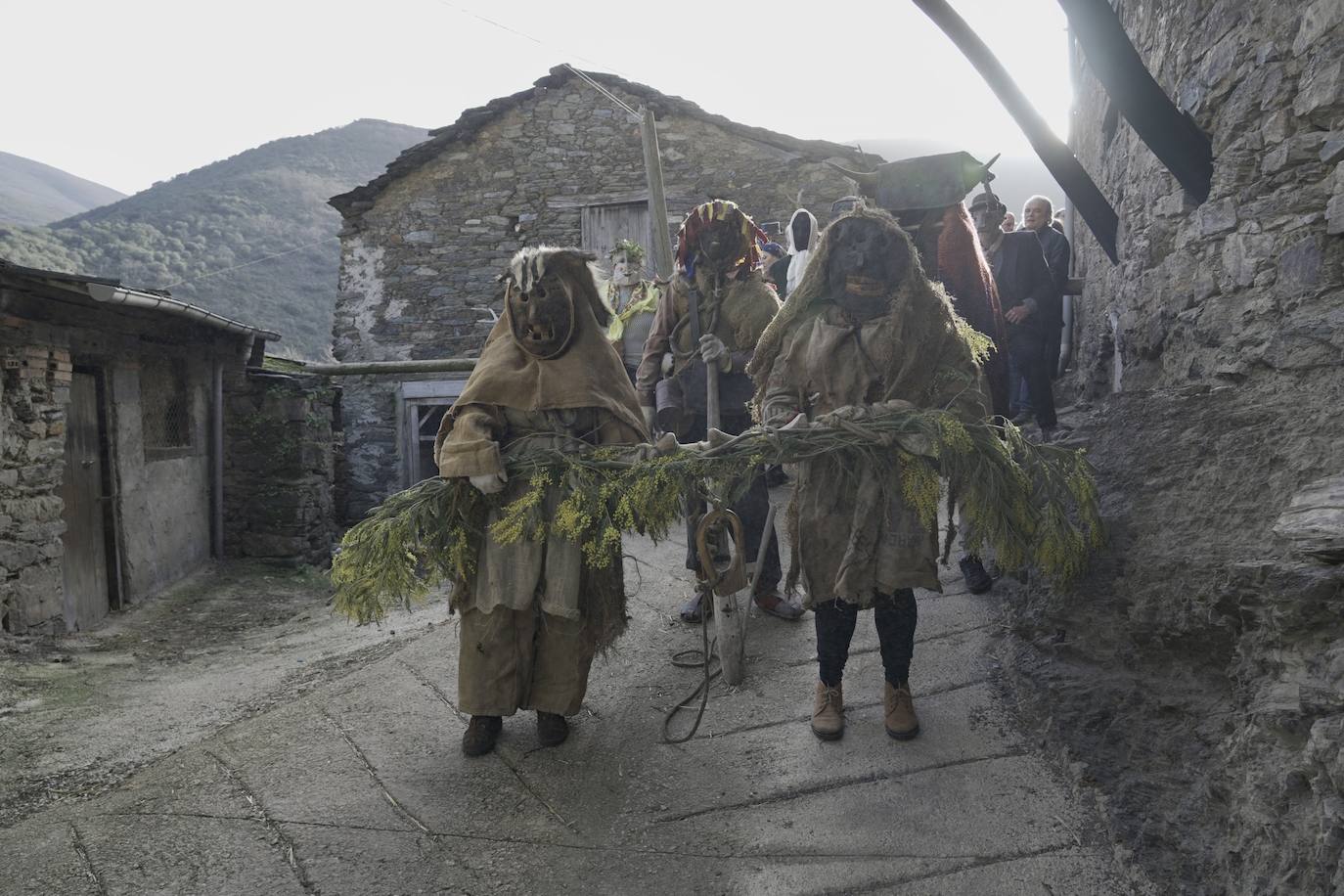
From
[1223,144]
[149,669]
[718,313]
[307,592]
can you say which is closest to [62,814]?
[149,669]

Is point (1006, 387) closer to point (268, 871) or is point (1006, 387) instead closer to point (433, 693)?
point (433, 693)

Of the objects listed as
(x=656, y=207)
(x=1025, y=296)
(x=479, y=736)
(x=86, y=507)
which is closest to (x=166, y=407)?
(x=86, y=507)

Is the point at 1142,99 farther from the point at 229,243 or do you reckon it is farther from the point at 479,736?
the point at 229,243

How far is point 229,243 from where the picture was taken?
30703 millimetres

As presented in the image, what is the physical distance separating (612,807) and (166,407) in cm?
751

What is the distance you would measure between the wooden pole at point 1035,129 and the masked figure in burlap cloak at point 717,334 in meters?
1.29

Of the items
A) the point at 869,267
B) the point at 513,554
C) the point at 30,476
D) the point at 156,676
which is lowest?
the point at 156,676

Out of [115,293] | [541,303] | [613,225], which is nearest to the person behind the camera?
[541,303]

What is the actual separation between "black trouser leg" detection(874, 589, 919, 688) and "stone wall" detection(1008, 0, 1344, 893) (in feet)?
1.59

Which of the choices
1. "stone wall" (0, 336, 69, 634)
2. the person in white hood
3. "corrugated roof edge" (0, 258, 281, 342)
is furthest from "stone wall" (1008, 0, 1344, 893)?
"stone wall" (0, 336, 69, 634)

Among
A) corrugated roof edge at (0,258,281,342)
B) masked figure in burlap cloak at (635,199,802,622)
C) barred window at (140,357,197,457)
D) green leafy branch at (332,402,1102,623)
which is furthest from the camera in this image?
barred window at (140,357,197,457)

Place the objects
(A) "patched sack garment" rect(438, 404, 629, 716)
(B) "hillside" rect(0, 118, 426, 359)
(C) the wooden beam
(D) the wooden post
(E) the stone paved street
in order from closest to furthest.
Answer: (E) the stone paved street < (A) "patched sack garment" rect(438, 404, 629, 716) < (C) the wooden beam < (D) the wooden post < (B) "hillside" rect(0, 118, 426, 359)

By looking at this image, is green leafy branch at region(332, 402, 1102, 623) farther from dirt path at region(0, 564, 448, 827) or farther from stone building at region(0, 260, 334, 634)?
stone building at region(0, 260, 334, 634)

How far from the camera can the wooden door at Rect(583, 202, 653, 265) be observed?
1262 centimetres
